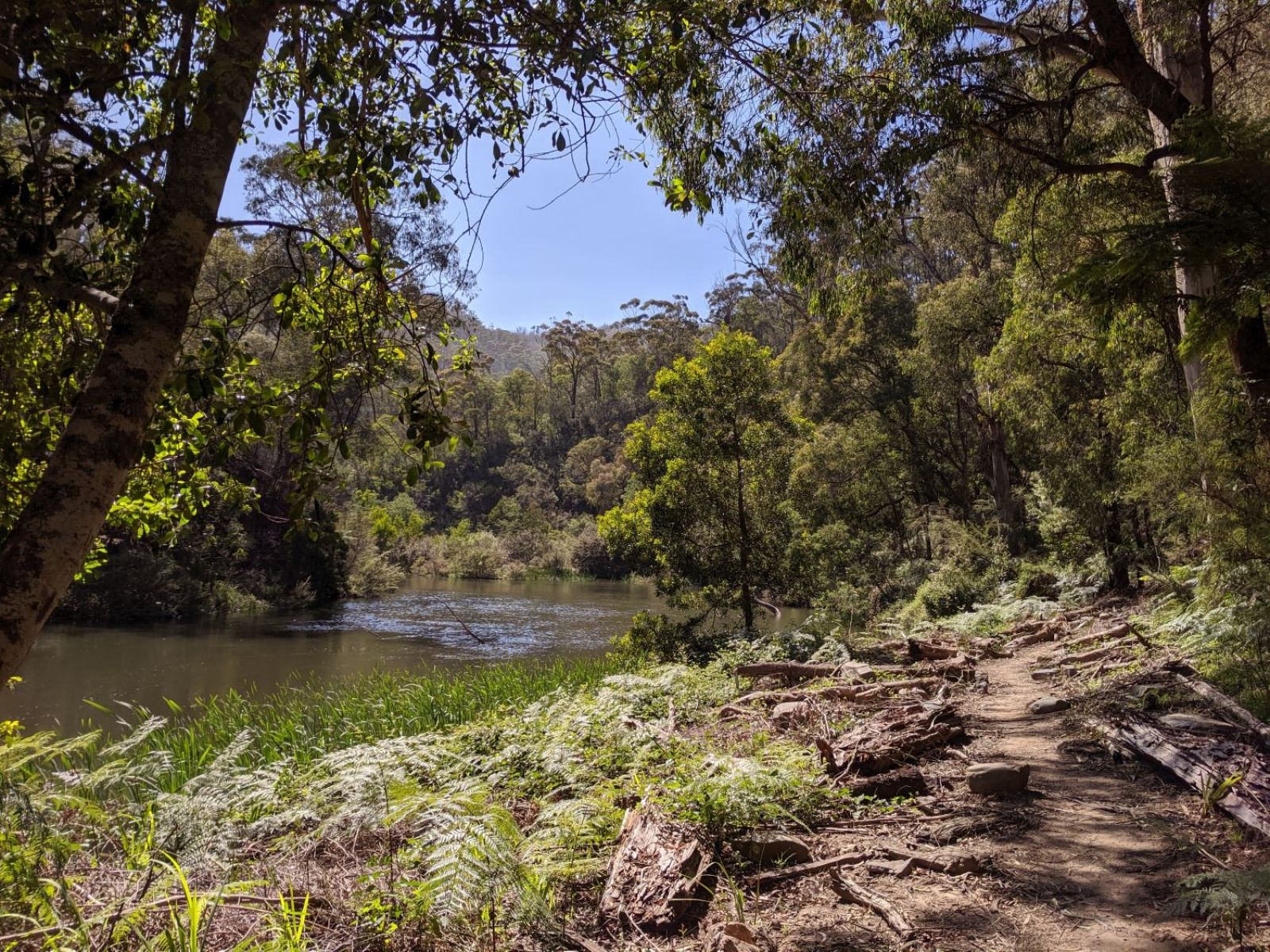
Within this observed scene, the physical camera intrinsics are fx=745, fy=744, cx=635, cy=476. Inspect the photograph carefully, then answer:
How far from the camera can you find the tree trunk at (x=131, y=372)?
188cm

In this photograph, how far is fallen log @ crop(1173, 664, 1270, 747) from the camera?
3559 mm

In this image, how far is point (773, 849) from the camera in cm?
306

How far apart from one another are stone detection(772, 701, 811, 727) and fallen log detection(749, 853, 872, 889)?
216 cm

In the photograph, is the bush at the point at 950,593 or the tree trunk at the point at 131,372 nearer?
the tree trunk at the point at 131,372

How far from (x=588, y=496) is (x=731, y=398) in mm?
35022

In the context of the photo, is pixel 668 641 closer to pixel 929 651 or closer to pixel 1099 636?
pixel 929 651

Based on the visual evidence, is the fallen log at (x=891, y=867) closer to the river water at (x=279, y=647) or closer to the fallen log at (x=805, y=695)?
the fallen log at (x=805, y=695)

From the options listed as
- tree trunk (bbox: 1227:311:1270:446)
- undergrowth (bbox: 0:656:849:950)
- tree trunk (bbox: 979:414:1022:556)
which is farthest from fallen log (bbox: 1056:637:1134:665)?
tree trunk (bbox: 979:414:1022:556)

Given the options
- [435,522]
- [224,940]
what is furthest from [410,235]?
[435,522]

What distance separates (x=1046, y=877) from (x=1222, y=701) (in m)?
2.21

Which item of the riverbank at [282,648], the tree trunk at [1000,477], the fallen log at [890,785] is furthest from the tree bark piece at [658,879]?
the tree trunk at [1000,477]

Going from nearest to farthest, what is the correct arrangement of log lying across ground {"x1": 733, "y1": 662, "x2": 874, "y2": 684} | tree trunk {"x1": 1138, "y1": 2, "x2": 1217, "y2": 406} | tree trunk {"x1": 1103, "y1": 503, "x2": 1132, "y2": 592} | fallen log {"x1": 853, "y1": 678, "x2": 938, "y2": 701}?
fallen log {"x1": 853, "y1": 678, "x2": 938, "y2": 701} → tree trunk {"x1": 1138, "y1": 2, "x2": 1217, "y2": 406} → log lying across ground {"x1": 733, "y1": 662, "x2": 874, "y2": 684} → tree trunk {"x1": 1103, "y1": 503, "x2": 1132, "y2": 592}

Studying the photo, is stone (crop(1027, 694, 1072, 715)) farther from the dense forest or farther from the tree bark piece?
the tree bark piece

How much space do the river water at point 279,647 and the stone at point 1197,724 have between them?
20.8ft
